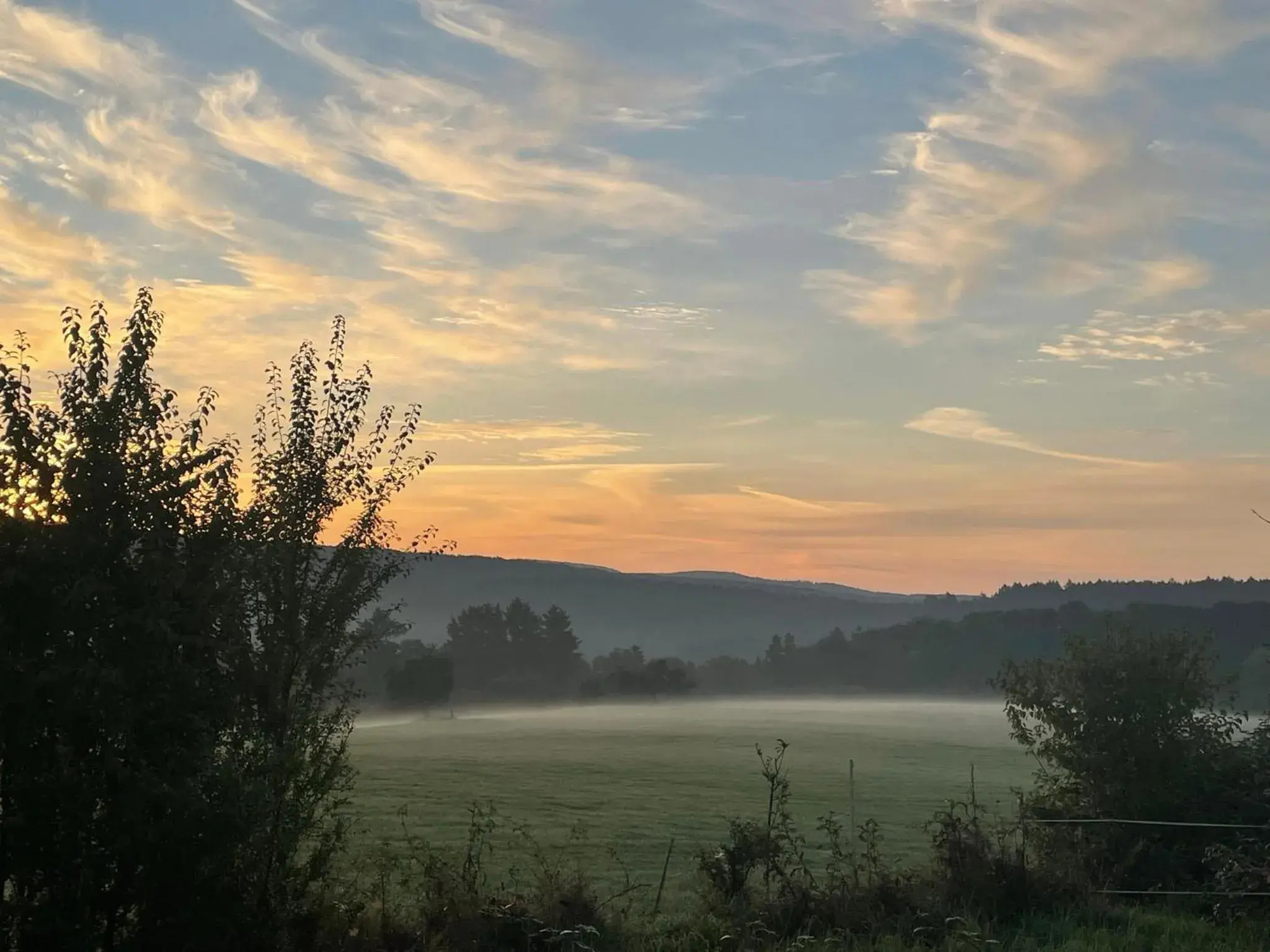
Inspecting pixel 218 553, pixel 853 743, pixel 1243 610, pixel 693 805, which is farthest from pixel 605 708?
pixel 218 553

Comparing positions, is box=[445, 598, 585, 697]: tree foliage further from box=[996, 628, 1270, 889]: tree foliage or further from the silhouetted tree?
box=[996, 628, 1270, 889]: tree foliage

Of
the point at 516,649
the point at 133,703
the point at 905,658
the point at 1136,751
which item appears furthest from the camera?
the point at 905,658

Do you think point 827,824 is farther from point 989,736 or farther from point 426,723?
point 426,723

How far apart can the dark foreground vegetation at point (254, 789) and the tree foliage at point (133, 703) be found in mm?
23

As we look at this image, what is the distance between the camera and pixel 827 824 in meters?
15.2

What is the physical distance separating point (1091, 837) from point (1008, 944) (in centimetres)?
642

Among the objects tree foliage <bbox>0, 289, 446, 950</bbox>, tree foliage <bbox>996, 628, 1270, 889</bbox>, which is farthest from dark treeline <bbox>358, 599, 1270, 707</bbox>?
tree foliage <bbox>0, 289, 446, 950</bbox>

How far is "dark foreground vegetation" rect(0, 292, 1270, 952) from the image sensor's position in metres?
9.82

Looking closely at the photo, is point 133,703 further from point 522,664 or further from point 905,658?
point 905,658

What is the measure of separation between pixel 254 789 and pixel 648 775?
47.7 metres

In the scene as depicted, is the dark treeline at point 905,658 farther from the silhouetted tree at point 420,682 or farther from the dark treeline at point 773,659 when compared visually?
the silhouetted tree at point 420,682

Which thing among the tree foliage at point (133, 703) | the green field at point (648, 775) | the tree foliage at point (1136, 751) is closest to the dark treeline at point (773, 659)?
Answer: the green field at point (648, 775)

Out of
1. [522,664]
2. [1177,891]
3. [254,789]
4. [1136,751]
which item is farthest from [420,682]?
[254,789]

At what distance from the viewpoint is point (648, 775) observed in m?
56.3
